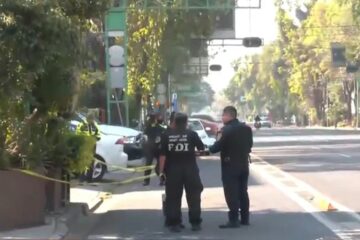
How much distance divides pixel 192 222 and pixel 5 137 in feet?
9.53

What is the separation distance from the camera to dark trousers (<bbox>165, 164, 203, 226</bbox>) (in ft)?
40.4

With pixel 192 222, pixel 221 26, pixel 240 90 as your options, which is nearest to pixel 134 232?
pixel 192 222

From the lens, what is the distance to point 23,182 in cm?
1199

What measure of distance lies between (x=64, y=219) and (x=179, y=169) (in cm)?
196

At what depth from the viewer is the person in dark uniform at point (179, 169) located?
12.3 metres

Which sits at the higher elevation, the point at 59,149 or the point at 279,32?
the point at 279,32

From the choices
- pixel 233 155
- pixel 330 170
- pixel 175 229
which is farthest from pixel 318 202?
pixel 330 170

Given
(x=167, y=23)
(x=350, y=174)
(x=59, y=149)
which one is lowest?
(x=350, y=174)

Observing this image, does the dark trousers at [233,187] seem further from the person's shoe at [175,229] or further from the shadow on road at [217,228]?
the person's shoe at [175,229]

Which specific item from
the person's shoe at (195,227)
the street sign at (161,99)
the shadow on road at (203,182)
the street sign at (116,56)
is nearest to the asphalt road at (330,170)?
the shadow on road at (203,182)

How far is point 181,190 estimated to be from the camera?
12.3 m

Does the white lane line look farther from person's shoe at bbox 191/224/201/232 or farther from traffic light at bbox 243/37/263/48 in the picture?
traffic light at bbox 243/37/263/48

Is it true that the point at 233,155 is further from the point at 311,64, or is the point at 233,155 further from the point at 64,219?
the point at 311,64

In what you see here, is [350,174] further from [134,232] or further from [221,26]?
[221,26]
